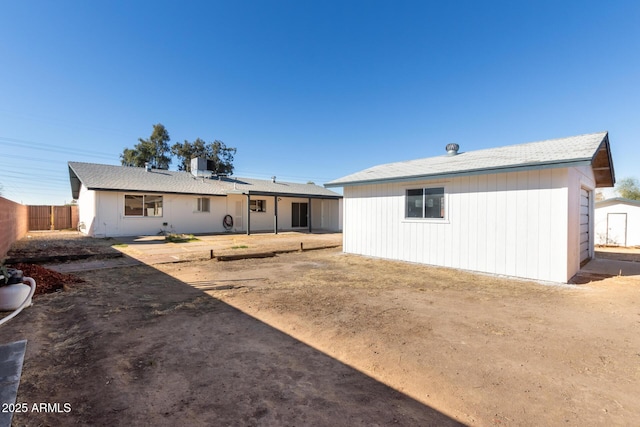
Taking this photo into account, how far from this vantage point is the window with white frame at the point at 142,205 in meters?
16.2

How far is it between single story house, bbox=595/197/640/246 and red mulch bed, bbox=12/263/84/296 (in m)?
22.1

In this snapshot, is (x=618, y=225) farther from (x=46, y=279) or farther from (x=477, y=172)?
(x=46, y=279)

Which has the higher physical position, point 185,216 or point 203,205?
point 203,205

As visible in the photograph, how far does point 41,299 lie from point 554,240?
33.1 feet

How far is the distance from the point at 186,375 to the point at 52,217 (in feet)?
88.2

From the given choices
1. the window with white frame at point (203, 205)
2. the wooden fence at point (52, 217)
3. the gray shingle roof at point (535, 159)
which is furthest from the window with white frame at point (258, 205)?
the wooden fence at point (52, 217)

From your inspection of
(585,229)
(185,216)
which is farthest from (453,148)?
(185,216)

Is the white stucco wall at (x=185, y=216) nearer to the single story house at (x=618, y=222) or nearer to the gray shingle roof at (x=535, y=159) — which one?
the gray shingle roof at (x=535, y=159)

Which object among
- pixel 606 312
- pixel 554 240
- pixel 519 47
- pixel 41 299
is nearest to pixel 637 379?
pixel 606 312

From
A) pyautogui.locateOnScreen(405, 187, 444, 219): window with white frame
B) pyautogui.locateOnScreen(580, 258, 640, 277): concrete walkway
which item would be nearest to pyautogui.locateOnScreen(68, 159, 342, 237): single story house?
pyautogui.locateOnScreen(405, 187, 444, 219): window with white frame

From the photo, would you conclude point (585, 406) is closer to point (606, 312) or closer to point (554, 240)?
point (606, 312)

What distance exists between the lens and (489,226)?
7.12 metres

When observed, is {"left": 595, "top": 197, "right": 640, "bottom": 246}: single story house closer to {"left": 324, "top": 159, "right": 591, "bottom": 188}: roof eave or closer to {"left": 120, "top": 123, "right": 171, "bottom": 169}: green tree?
{"left": 324, "top": 159, "right": 591, "bottom": 188}: roof eave

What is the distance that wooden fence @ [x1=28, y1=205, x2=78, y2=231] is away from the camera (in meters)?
20.7
